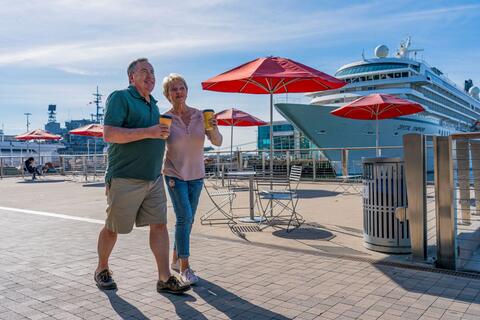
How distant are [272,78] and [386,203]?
3.05 m

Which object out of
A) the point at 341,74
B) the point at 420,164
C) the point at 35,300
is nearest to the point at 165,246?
the point at 35,300

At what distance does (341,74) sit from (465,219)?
86.0 feet

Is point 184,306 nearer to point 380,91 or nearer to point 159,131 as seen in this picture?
point 159,131

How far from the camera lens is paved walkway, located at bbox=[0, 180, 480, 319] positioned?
2.95 metres

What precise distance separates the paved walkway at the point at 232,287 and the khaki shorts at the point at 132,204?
0.56 meters

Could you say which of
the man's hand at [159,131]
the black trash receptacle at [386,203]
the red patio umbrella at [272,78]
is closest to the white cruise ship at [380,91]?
the red patio umbrella at [272,78]

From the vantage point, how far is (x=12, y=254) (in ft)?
15.3

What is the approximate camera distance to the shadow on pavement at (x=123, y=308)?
2904 mm

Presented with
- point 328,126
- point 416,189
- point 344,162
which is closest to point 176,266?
point 416,189

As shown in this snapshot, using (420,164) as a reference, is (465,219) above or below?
below

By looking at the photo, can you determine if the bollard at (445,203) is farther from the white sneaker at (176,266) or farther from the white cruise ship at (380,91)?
the white cruise ship at (380,91)

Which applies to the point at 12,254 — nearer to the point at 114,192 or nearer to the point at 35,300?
the point at 35,300

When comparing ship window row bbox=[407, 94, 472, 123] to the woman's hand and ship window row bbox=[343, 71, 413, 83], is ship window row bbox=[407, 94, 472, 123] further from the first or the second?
the woman's hand

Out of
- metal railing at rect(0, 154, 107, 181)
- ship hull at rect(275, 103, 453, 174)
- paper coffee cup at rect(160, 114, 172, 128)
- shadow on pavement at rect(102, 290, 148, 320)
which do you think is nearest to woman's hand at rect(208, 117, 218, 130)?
paper coffee cup at rect(160, 114, 172, 128)
